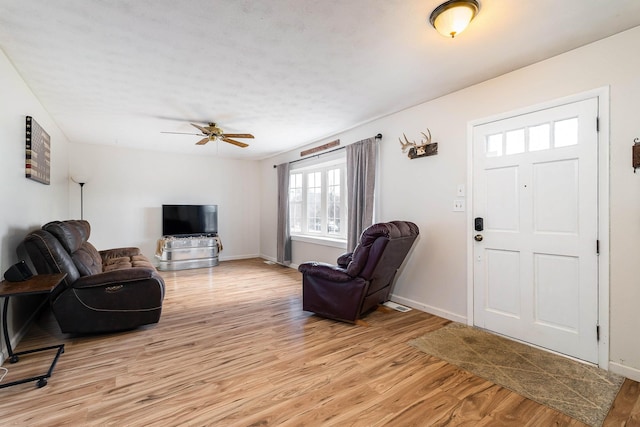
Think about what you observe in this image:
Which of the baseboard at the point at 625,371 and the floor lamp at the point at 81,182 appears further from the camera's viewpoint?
the floor lamp at the point at 81,182

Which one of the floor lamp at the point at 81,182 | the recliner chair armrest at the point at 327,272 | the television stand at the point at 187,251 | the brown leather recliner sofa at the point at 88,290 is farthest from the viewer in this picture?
the television stand at the point at 187,251

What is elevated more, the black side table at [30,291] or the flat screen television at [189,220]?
the flat screen television at [189,220]

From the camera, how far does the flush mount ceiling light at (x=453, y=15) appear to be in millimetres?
1727

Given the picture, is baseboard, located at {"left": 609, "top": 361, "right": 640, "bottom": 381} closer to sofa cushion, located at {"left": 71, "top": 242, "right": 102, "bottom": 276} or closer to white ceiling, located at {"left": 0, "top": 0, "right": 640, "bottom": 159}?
white ceiling, located at {"left": 0, "top": 0, "right": 640, "bottom": 159}

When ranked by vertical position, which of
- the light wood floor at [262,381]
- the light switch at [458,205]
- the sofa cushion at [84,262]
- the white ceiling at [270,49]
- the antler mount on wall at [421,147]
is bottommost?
the light wood floor at [262,381]

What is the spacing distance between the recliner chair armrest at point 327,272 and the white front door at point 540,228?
4.35ft

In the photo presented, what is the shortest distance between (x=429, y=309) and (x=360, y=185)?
179 centimetres

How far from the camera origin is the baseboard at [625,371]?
6.68ft

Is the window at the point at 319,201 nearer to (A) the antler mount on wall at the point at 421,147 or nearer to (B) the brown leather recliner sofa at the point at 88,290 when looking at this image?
(A) the antler mount on wall at the point at 421,147

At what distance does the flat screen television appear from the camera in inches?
237

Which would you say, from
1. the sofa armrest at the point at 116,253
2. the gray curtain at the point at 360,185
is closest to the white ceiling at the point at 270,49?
the gray curtain at the point at 360,185

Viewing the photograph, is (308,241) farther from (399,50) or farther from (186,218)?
(399,50)

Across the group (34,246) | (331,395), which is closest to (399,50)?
(331,395)

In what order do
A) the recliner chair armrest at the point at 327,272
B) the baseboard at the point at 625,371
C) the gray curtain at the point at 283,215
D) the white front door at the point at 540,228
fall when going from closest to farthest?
the baseboard at the point at 625,371, the white front door at the point at 540,228, the recliner chair armrest at the point at 327,272, the gray curtain at the point at 283,215
